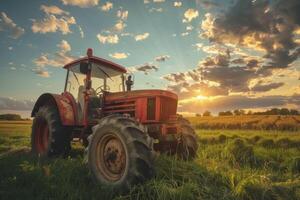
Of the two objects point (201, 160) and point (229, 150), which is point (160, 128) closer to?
point (201, 160)

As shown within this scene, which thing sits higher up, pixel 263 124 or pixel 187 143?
pixel 263 124

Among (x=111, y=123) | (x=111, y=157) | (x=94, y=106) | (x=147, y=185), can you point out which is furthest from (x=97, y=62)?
(x=147, y=185)

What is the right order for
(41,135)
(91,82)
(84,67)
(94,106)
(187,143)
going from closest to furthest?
(187,143) < (84,67) < (94,106) < (91,82) < (41,135)

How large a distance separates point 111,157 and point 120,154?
0.23m

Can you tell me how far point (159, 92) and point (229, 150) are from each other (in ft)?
11.8

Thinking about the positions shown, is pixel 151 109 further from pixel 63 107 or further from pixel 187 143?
pixel 63 107

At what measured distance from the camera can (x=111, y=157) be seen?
18.1 ft

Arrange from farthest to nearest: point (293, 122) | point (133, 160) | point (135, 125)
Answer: point (293, 122)
point (135, 125)
point (133, 160)

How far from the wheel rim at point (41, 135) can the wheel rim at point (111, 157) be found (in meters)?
4.12

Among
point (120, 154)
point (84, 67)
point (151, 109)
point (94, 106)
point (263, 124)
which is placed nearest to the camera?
point (120, 154)

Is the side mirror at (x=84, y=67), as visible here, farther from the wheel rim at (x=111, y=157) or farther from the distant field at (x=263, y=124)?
the distant field at (x=263, y=124)

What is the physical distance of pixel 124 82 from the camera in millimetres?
8680

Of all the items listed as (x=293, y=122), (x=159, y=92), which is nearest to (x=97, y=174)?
(x=159, y=92)

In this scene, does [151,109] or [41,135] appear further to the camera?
[41,135]
